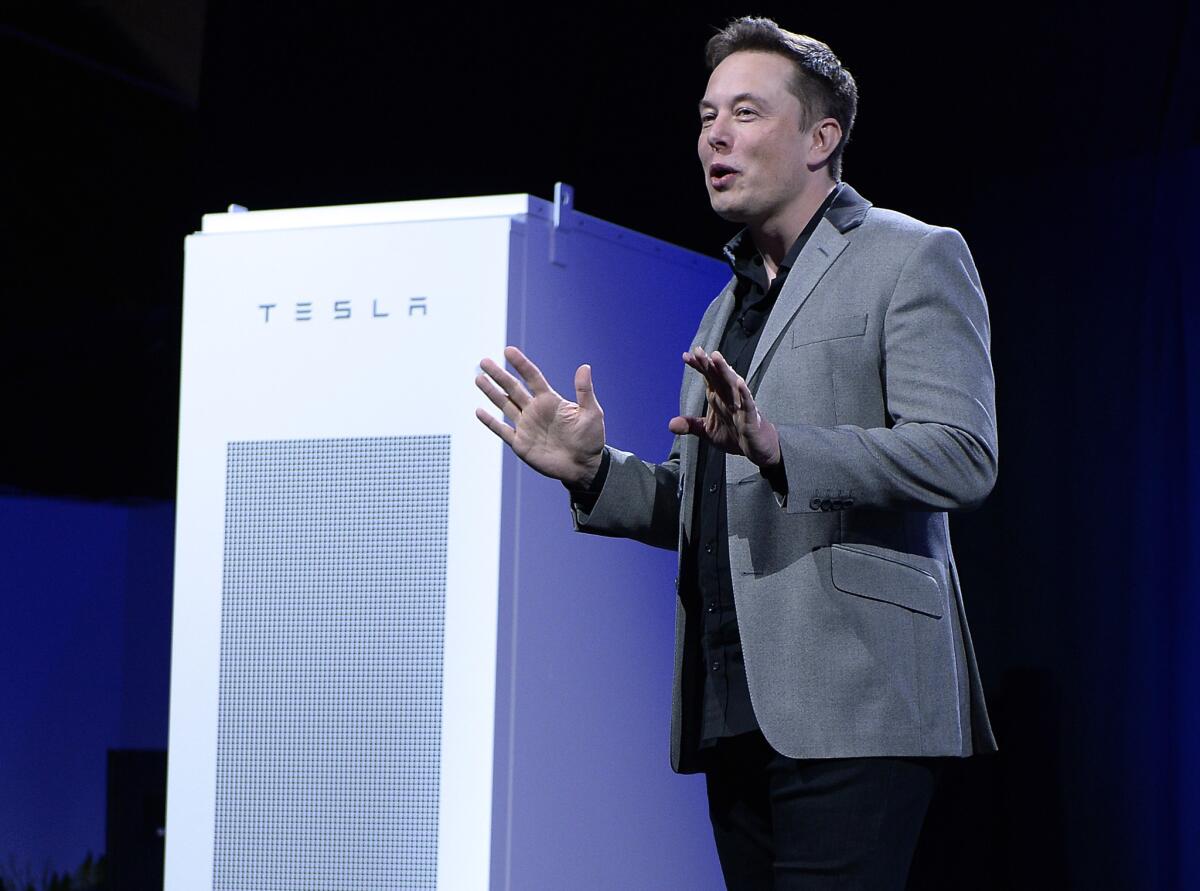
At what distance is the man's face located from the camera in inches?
67.3

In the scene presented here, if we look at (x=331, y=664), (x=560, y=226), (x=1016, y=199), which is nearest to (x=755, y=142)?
(x=560, y=226)

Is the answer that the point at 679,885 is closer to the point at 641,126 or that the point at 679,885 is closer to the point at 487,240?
the point at 487,240

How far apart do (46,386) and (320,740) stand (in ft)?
5.89

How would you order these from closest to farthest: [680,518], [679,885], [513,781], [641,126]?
1. [680,518]
2. [513,781]
3. [679,885]
4. [641,126]

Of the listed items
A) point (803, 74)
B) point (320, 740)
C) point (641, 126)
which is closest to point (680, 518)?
point (803, 74)

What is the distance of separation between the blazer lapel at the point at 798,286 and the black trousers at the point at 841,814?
40 centimetres

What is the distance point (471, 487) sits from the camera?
2.26m

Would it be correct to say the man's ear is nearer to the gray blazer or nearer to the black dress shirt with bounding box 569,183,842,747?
the black dress shirt with bounding box 569,183,842,747

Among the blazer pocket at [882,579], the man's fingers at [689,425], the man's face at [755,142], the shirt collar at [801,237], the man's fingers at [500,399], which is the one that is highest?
the man's face at [755,142]

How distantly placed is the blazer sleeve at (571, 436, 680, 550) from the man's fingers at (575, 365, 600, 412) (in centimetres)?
10

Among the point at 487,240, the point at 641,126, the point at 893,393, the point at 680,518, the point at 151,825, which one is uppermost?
the point at 641,126

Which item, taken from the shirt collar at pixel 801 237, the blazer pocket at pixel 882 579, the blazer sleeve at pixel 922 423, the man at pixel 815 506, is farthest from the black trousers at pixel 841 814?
the shirt collar at pixel 801 237

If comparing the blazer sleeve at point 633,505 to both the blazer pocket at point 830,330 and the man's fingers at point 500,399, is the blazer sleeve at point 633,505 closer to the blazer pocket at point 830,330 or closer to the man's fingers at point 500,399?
the man's fingers at point 500,399

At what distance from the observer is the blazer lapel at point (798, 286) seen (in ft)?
5.26
